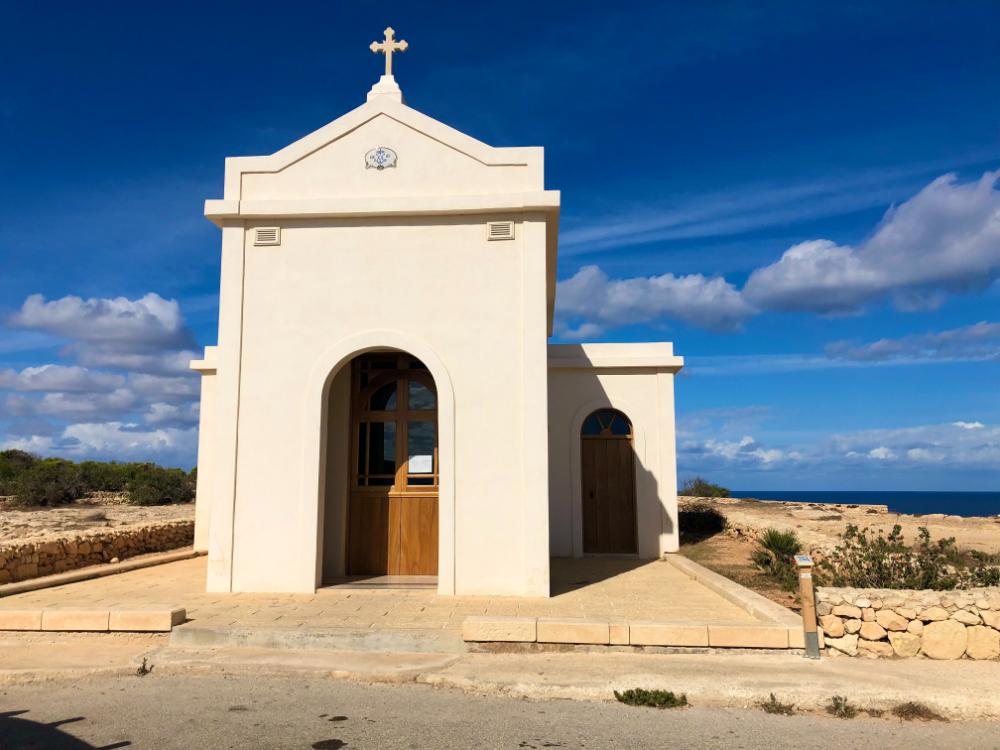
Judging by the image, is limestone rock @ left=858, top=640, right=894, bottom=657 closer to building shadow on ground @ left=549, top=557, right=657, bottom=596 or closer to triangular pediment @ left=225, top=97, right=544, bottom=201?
building shadow on ground @ left=549, top=557, right=657, bottom=596

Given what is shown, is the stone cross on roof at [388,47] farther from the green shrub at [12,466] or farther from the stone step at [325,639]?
the green shrub at [12,466]

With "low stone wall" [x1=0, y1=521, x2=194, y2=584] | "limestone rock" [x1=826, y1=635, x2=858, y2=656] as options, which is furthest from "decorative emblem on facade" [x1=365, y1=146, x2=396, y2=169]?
"limestone rock" [x1=826, y1=635, x2=858, y2=656]

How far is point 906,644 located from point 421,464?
612 cm

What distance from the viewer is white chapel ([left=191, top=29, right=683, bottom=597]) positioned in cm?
906

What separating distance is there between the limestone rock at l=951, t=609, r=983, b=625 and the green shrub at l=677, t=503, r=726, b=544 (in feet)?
31.4

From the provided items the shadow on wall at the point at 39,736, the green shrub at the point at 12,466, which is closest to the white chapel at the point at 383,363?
the shadow on wall at the point at 39,736

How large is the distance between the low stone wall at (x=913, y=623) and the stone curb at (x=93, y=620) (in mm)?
6269

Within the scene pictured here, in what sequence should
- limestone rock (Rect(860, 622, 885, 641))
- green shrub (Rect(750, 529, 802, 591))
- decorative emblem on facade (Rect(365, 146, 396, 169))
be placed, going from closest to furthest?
1. limestone rock (Rect(860, 622, 885, 641))
2. green shrub (Rect(750, 529, 802, 591))
3. decorative emblem on facade (Rect(365, 146, 396, 169))

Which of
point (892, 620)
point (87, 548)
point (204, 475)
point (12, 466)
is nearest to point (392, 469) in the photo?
point (204, 475)

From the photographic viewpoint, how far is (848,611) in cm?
658

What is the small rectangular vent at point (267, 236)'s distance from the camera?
32.0 feet

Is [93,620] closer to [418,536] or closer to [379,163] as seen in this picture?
[418,536]

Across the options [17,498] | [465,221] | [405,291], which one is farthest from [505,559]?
[17,498]

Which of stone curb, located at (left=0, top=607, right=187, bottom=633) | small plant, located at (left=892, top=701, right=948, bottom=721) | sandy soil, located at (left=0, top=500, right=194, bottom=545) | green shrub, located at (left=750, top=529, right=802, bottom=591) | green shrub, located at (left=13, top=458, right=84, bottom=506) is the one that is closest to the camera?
small plant, located at (left=892, top=701, right=948, bottom=721)
